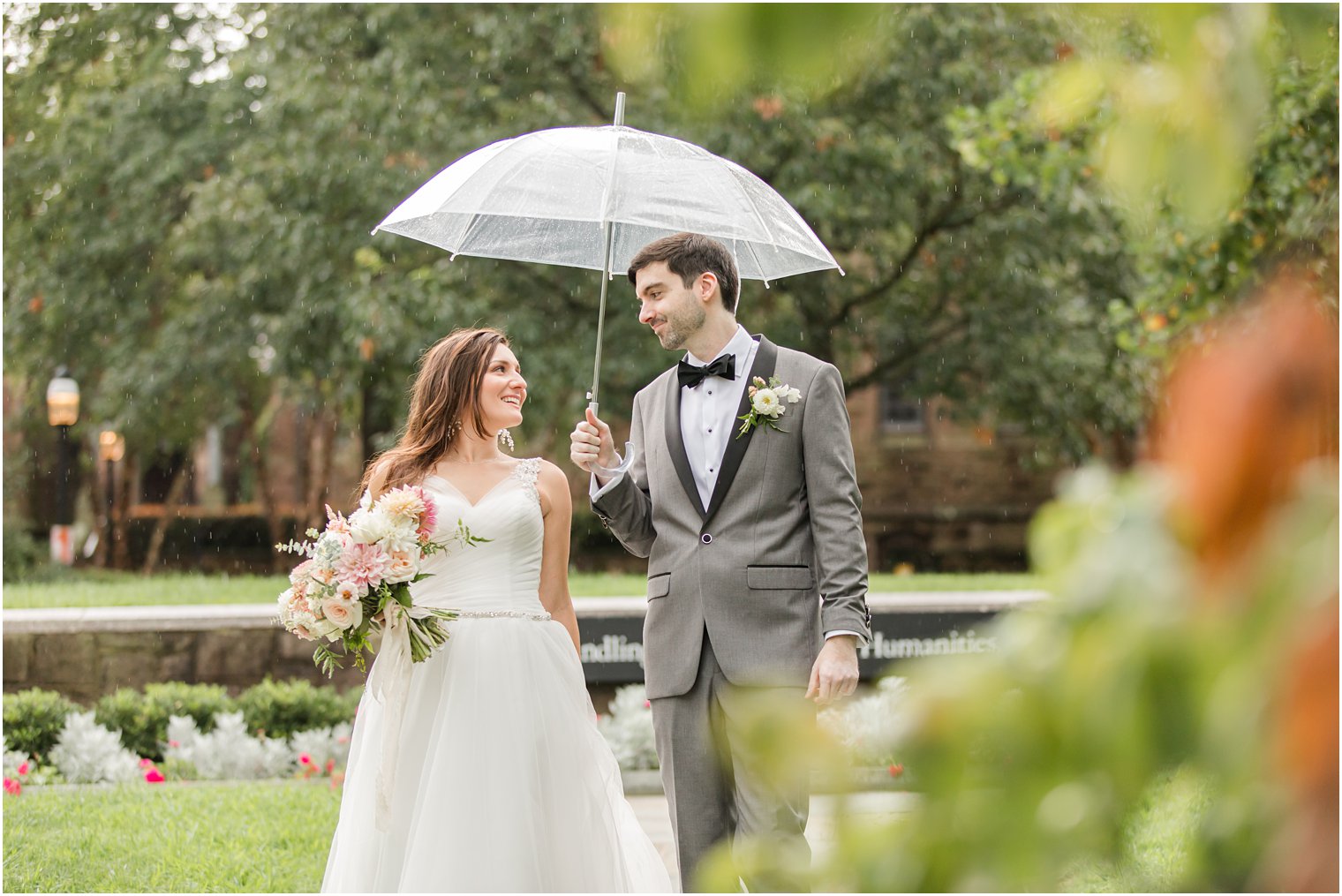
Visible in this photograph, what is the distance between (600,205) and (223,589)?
830cm

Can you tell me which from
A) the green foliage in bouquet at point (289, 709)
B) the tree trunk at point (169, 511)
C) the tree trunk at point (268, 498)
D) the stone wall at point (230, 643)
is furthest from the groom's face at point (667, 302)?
the tree trunk at point (169, 511)

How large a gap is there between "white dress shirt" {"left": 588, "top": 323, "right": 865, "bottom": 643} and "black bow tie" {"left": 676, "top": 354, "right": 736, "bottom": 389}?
0.06 ft

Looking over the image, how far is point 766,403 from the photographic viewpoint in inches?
161

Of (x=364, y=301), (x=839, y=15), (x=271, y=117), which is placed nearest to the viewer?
(x=839, y=15)

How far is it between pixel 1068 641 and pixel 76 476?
27.5m

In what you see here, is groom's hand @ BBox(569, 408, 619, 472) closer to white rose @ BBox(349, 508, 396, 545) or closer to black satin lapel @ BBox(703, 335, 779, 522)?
black satin lapel @ BBox(703, 335, 779, 522)

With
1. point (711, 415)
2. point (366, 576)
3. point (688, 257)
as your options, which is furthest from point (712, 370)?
point (366, 576)

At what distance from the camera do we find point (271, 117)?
14500 mm

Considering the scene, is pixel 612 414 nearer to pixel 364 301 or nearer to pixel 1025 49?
pixel 364 301

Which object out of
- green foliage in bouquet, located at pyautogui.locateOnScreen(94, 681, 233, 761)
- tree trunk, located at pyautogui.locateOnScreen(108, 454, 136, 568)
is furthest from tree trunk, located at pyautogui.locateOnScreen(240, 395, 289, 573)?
green foliage in bouquet, located at pyautogui.locateOnScreen(94, 681, 233, 761)

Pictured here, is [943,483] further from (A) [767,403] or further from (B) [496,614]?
(A) [767,403]

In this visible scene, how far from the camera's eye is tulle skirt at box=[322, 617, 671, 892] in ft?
14.1

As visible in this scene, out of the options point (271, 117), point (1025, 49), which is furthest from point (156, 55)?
point (1025, 49)

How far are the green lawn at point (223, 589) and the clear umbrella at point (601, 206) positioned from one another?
5.62 metres
